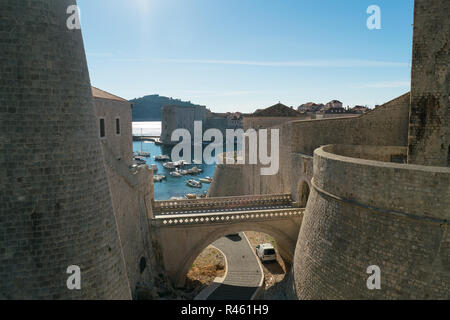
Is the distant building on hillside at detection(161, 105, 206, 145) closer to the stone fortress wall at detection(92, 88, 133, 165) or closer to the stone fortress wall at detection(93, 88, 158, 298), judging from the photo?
the stone fortress wall at detection(92, 88, 133, 165)

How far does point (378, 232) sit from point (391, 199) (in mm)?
1095

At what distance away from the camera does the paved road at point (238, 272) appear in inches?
627

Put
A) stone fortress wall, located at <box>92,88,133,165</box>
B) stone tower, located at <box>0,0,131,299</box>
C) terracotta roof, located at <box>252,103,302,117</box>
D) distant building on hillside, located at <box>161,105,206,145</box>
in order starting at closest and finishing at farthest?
stone tower, located at <box>0,0,131,299</box> < stone fortress wall, located at <box>92,88,133,165</box> < terracotta roof, located at <box>252,103,302,117</box> < distant building on hillside, located at <box>161,105,206,145</box>

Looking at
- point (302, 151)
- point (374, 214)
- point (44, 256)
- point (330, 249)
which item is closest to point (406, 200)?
point (374, 214)

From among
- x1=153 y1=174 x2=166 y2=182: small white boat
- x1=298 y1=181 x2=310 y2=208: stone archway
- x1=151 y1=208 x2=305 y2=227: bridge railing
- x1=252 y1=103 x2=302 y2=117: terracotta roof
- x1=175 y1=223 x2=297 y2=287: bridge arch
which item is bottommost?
x1=153 y1=174 x2=166 y2=182: small white boat

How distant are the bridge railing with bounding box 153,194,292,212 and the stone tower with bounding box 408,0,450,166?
28.7ft

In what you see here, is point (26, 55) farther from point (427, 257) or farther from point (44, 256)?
point (427, 257)

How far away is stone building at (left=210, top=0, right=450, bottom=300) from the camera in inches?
335

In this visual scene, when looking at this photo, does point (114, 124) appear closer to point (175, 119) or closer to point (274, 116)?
point (274, 116)

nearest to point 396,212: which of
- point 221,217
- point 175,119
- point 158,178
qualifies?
point 221,217

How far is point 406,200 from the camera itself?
8.96m

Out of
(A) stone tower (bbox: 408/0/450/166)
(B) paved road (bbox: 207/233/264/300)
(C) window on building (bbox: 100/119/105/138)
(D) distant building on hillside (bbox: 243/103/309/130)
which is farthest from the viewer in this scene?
(D) distant building on hillside (bbox: 243/103/309/130)

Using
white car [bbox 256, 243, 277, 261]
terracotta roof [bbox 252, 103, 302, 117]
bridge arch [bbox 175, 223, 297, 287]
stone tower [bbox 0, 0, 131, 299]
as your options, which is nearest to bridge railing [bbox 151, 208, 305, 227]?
bridge arch [bbox 175, 223, 297, 287]

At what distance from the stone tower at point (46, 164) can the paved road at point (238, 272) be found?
1079 centimetres
